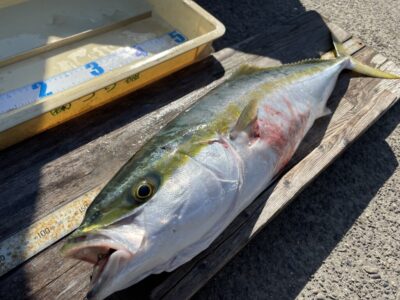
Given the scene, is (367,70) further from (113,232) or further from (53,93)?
(113,232)

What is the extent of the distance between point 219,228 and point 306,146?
4.08 ft

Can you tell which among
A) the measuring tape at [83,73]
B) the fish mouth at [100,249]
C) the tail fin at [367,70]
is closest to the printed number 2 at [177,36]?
the measuring tape at [83,73]

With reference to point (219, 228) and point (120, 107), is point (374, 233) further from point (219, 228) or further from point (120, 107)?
point (120, 107)

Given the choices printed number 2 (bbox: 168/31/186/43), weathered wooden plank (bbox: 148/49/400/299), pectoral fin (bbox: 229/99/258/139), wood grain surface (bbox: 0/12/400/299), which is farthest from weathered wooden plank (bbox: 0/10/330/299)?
pectoral fin (bbox: 229/99/258/139)

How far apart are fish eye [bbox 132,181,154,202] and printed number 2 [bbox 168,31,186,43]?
7.16 feet

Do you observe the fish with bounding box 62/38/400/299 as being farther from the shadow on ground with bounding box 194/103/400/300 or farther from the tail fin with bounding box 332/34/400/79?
the tail fin with bounding box 332/34/400/79

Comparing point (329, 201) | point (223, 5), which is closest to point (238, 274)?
point (329, 201)

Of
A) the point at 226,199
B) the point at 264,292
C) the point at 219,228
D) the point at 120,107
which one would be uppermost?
the point at 226,199

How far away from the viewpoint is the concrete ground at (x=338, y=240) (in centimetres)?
257

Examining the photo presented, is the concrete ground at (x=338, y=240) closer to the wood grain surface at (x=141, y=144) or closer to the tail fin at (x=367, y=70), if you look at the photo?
the wood grain surface at (x=141, y=144)

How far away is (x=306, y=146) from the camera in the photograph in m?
2.95

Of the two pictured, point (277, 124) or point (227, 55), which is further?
point (227, 55)

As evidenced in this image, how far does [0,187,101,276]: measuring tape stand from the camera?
2.15m

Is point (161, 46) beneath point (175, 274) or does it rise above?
above
